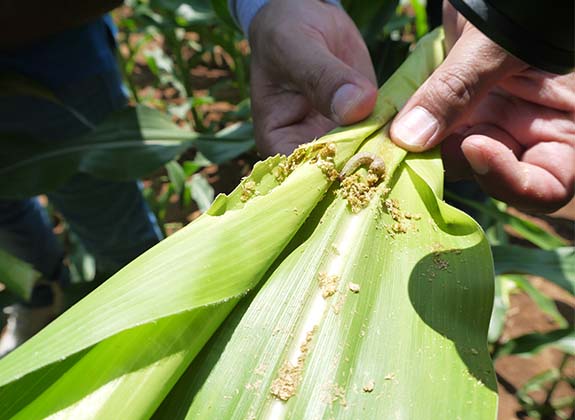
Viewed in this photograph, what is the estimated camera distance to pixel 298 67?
928 mm

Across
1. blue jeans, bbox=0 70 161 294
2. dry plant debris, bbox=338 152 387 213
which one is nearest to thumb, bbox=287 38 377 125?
dry plant debris, bbox=338 152 387 213

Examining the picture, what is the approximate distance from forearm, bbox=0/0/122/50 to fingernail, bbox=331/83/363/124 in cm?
69

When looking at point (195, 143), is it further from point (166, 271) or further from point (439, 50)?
point (166, 271)

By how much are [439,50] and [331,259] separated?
0.53 m

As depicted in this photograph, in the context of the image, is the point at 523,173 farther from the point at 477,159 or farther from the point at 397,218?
the point at 397,218

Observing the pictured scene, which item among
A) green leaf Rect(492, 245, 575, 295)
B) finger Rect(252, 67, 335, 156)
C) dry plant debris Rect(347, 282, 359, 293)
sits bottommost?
green leaf Rect(492, 245, 575, 295)

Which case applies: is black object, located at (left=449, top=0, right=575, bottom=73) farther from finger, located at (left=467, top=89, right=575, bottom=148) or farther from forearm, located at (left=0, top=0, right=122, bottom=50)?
forearm, located at (left=0, top=0, right=122, bottom=50)

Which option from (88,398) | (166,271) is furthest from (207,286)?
(88,398)

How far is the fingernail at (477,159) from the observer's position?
82 cm

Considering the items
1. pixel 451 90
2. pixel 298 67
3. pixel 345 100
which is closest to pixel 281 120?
pixel 298 67

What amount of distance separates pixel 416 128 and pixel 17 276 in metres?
0.80

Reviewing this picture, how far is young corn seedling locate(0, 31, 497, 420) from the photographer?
481mm

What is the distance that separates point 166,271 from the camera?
524 mm

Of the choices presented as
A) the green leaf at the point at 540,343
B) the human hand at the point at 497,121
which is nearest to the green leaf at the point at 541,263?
the green leaf at the point at 540,343
